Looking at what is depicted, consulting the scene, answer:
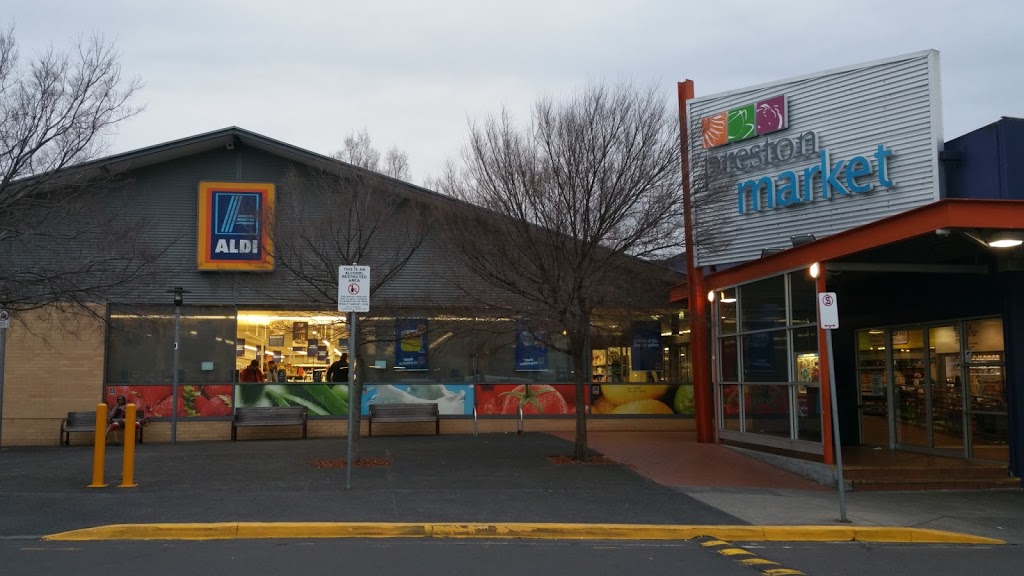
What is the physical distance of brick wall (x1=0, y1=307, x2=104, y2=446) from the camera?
1956cm

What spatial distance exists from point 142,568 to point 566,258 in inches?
318

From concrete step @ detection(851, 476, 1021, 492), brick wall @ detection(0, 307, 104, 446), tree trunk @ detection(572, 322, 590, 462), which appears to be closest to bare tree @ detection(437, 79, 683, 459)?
tree trunk @ detection(572, 322, 590, 462)

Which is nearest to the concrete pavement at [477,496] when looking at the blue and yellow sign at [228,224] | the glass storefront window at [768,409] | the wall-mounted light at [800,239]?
the glass storefront window at [768,409]

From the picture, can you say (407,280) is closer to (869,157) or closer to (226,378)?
(226,378)

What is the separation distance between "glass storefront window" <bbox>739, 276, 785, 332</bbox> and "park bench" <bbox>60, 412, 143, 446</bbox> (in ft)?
42.8

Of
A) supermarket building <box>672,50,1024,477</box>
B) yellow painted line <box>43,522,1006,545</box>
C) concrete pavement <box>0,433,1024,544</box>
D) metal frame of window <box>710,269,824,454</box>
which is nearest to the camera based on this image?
yellow painted line <box>43,522,1006,545</box>

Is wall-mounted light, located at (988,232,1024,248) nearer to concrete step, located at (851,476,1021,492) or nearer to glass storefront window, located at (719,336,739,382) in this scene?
concrete step, located at (851,476,1021,492)

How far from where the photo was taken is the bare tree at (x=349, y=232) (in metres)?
15.3

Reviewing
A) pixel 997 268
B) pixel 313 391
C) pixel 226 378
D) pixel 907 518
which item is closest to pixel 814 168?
pixel 997 268

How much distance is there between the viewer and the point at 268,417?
19906mm

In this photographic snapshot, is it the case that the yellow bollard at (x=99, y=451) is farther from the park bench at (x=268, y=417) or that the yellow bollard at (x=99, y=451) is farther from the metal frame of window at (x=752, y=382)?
the metal frame of window at (x=752, y=382)

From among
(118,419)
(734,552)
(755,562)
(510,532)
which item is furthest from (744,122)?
(118,419)

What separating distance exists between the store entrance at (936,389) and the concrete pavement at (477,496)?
183 cm

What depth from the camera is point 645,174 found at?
14.5 meters
